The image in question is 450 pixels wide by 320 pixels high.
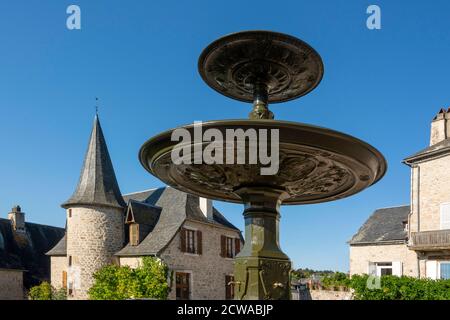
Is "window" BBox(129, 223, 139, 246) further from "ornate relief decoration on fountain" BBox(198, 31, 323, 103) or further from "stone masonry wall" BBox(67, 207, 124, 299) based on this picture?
"ornate relief decoration on fountain" BBox(198, 31, 323, 103)

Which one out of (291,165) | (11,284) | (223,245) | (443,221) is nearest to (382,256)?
(443,221)

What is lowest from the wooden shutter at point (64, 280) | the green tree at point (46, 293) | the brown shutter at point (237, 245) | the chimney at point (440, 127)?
the green tree at point (46, 293)

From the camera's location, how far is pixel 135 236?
2695cm

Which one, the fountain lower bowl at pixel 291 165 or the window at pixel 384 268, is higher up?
the fountain lower bowl at pixel 291 165

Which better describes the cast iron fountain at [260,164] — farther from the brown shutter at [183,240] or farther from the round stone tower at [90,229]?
the round stone tower at [90,229]

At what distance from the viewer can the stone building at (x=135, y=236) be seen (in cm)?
2598

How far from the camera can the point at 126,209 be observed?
28.7 meters

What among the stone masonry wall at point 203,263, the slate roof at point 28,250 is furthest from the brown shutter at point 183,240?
the slate roof at point 28,250

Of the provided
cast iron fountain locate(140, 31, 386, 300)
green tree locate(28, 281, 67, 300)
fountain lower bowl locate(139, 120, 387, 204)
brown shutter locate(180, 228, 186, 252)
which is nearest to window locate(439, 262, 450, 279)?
brown shutter locate(180, 228, 186, 252)

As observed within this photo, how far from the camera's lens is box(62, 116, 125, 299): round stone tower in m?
26.2

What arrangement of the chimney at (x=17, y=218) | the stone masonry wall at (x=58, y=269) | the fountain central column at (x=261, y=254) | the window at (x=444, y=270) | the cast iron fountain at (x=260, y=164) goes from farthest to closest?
1. the chimney at (x=17, y=218)
2. the stone masonry wall at (x=58, y=269)
3. the window at (x=444, y=270)
4. the fountain central column at (x=261, y=254)
5. the cast iron fountain at (x=260, y=164)

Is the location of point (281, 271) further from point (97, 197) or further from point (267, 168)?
point (97, 197)
